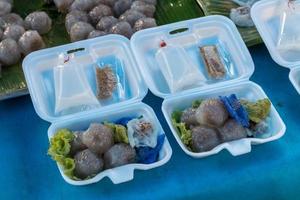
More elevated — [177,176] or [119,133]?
[119,133]

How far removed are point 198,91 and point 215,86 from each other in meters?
0.06

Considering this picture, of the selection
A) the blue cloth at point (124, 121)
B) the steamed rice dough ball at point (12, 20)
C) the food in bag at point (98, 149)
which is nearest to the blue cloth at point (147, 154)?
the food in bag at point (98, 149)

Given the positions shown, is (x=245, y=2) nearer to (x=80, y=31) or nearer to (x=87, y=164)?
(x=80, y=31)

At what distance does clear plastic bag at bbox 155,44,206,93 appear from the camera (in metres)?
1.61

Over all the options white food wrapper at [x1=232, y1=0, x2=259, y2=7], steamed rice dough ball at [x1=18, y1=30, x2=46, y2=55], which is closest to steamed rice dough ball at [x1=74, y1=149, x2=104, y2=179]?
steamed rice dough ball at [x1=18, y1=30, x2=46, y2=55]

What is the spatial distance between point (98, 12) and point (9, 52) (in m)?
0.35

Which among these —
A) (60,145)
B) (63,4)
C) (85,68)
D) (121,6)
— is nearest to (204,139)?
(60,145)

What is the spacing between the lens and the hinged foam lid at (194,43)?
165 centimetres

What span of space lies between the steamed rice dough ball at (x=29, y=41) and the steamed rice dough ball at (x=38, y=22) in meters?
0.07

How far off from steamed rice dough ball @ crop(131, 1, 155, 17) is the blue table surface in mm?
511

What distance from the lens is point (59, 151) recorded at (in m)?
1.37

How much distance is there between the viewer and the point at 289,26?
1.78 m

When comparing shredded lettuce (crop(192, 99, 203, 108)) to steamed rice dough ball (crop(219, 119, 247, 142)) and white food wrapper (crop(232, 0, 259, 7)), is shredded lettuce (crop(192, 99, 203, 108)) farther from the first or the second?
white food wrapper (crop(232, 0, 259, 7))

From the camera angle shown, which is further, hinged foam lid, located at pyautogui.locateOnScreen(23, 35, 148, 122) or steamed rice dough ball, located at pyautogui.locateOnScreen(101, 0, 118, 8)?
steamed rice dough ball, located at pyautogui.locateOnScreen(101, 0, 118, 8)
